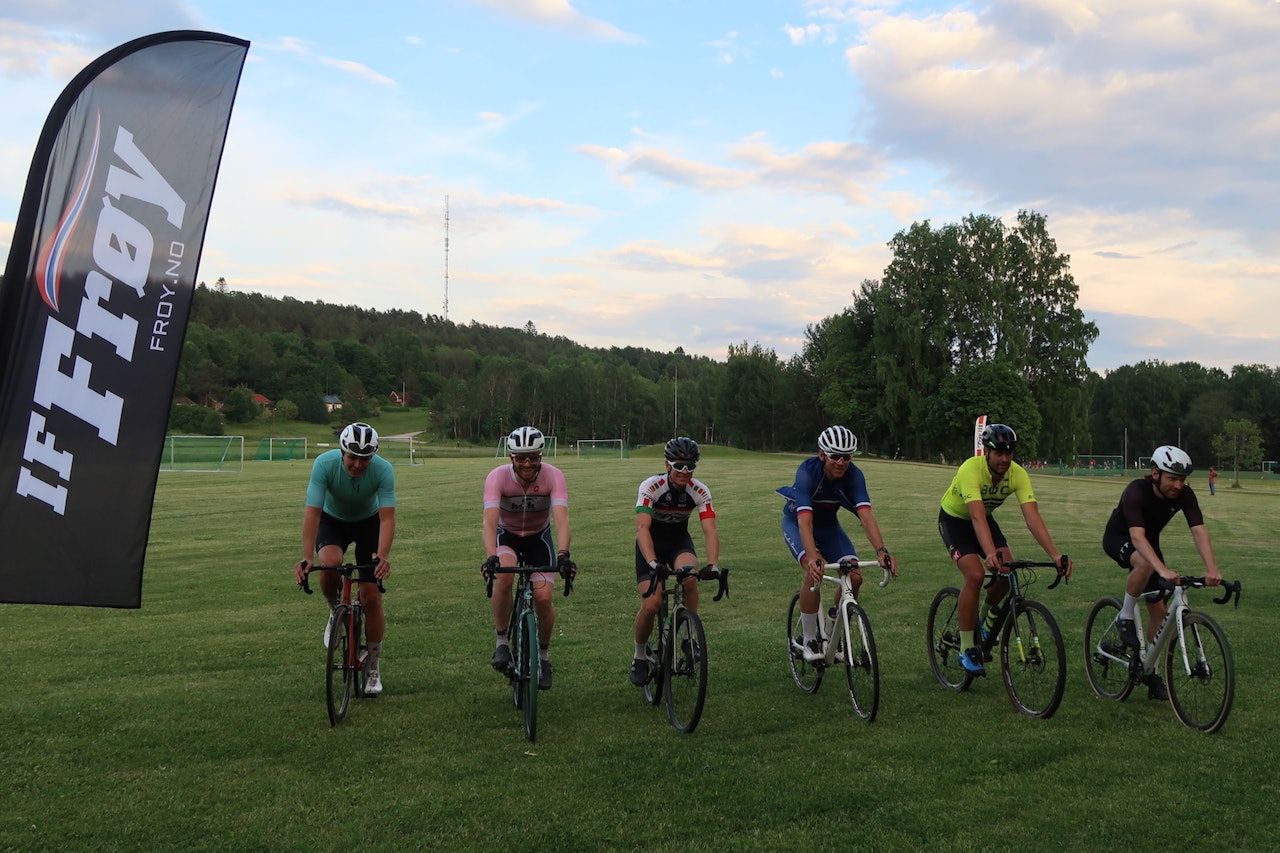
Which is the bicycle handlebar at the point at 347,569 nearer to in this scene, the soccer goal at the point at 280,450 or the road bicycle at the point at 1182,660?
the road bicycle at the point at 1182,660

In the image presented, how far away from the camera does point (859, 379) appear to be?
76875 millimetres

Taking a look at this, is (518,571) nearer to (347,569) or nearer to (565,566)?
(565,566)

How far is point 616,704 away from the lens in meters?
7.54

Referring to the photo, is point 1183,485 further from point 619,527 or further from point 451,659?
point 619,527

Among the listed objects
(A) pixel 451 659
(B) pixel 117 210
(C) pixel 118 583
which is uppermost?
(B) pixel 117 210

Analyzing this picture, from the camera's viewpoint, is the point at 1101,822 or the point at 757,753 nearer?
the point at 1101,822

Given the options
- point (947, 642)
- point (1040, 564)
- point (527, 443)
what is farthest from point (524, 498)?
point (1040, 564)

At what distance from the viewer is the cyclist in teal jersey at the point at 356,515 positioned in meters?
7.20

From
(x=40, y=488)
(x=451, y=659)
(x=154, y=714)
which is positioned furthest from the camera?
(x=451, y=659)

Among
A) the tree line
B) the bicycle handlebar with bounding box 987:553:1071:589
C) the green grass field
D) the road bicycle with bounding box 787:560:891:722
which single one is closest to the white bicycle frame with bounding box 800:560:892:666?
the road bicycle with bounding box 787:560:891:722

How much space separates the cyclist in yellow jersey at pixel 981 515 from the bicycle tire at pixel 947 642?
0.18m

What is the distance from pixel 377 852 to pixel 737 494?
29.7 metres

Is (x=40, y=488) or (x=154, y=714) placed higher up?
(x=40, y=488)

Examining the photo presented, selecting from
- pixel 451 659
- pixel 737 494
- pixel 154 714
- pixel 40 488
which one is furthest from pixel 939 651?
pixel 737 494
